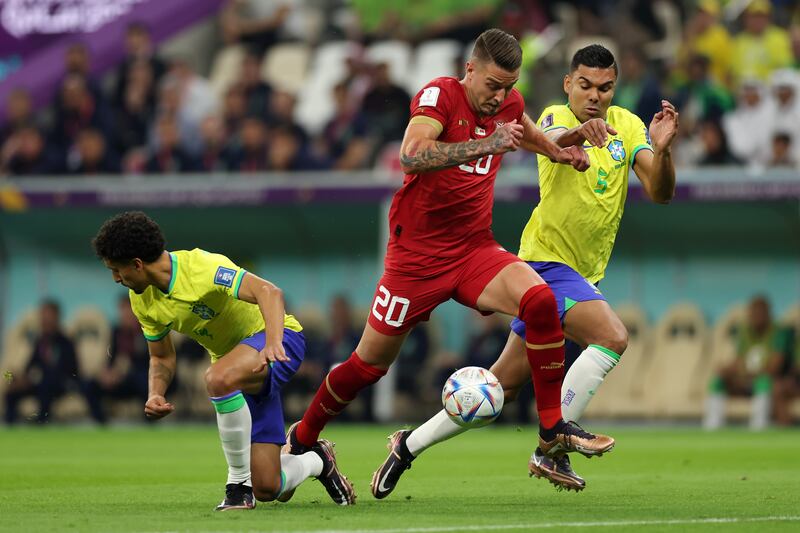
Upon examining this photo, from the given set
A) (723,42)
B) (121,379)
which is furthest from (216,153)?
(723,42)

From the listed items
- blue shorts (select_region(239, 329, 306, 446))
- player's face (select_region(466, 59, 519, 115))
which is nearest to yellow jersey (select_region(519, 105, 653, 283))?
player's face (select_region(466, 59, 519, 115))

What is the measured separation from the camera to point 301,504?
876cm

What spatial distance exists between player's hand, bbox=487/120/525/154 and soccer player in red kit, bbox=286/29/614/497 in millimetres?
227

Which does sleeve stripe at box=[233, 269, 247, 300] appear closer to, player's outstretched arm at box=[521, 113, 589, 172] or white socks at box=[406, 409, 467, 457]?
white socks at box=[406, 409, 467, 457]

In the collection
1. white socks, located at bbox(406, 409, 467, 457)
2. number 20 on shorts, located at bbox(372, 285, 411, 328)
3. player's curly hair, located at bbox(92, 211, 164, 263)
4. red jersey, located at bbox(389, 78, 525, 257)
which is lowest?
white socks, located at bbox(406, 409, 467, 457)

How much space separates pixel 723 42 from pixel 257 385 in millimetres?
13212

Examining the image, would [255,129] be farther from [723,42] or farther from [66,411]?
[723,42]

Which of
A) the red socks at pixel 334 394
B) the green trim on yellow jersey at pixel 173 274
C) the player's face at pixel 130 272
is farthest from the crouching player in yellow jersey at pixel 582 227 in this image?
the player's face at pixel 130 272

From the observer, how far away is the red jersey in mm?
8562

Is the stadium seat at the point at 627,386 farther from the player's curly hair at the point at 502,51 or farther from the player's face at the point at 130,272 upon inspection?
the player's face at the point at 130,272

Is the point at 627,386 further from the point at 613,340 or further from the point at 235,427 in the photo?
the point at 235,427

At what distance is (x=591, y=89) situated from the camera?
9.22m

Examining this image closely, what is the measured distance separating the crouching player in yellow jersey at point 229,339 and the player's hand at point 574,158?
5.86 feet

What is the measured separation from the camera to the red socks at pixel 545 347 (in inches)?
326
